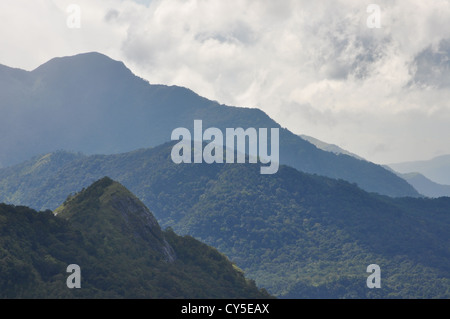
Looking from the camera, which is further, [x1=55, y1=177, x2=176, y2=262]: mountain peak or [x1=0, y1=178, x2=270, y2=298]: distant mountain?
[x1=55, y1=177, x2=176, y2=262]: mountain peak

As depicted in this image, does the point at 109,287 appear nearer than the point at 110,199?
Yes

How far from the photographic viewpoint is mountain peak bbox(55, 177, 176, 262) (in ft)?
A: 406

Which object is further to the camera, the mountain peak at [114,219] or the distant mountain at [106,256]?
the mountain peak at [114,219]

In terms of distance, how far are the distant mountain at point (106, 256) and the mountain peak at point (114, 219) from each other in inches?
6.4

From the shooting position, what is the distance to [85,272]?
109 m

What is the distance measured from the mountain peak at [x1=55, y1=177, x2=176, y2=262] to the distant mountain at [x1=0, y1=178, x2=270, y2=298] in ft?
0.53

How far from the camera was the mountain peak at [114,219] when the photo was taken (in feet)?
406

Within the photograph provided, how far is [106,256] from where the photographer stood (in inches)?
4569

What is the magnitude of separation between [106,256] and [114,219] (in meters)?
12.6

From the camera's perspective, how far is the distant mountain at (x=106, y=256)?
101 meters
